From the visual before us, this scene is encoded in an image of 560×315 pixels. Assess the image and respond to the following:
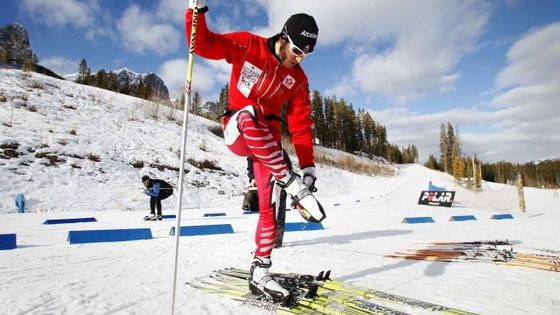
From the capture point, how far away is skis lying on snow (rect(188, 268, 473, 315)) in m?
2.30

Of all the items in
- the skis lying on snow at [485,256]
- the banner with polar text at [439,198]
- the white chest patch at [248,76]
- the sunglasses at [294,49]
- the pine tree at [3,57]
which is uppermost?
the pine tree at [3,57]

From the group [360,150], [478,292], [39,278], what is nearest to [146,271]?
[39,278]

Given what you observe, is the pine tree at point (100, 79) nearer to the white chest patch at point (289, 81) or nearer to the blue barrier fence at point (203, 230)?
the blue barrier fence at point (203, 230)

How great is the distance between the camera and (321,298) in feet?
8.31

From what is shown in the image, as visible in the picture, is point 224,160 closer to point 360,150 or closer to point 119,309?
point 119,309

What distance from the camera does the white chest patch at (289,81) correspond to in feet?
10.7

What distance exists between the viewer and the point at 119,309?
221 centimetres

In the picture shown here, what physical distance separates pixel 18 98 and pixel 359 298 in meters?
22.0

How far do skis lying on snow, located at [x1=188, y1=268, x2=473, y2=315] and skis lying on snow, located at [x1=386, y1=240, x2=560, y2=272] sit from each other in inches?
77.5

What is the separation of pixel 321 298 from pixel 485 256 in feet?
9.44

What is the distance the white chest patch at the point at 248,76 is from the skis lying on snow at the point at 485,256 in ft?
9.59

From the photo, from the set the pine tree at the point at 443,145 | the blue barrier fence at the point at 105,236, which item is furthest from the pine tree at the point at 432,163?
the blue barrier fence at the point at 105,236

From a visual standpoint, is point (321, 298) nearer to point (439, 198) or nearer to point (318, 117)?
point (439, 198)

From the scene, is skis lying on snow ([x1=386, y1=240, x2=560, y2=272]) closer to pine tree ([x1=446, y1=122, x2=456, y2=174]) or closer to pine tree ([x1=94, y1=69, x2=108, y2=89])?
pine tree ([x1=94, y1=69, x2=108, y2=89])
